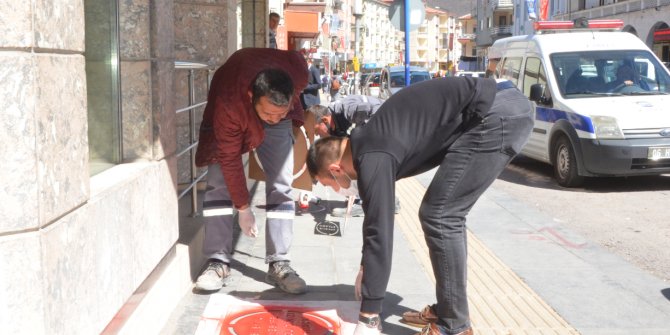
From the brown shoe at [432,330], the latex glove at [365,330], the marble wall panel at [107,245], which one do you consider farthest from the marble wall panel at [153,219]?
the brown shoe at [432,330]

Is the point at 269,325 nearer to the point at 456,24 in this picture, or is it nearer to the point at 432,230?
the point at 432,230

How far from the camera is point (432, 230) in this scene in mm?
3584

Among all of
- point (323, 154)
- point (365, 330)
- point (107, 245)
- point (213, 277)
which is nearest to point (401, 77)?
point (213, 277)

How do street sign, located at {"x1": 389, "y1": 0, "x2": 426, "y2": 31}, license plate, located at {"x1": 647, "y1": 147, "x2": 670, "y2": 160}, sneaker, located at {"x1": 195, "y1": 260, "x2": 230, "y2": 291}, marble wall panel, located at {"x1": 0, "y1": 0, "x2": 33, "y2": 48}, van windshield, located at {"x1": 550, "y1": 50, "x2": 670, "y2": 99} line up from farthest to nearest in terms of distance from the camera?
street sign, located at {"x1": 389, "y1": 0, "x2": 426, "y2": 31} < van windshield, located at {"x1": 550, "y1": 50, "x2": 670, "y2": 99} < license plate, located at {"x1": 647, "y1": 147, "x2": 670, "y2": 160} < sneaker, located at {"x1": 195, "y1": 260, "x2": 230, "y2": 291} < marble wall panel, located at {"x1": 0, "y1": 0, "x2": 33, "y2": 48}

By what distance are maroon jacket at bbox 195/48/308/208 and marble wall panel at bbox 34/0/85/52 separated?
1.44 meters

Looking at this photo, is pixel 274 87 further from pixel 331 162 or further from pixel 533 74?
pixel 533 74

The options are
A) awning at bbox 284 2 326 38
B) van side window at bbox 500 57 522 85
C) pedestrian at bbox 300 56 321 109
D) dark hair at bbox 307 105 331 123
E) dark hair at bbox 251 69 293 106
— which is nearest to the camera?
dark hair at bbox 251 69 293 106

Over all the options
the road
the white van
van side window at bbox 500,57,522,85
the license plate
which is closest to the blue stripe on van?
the white van

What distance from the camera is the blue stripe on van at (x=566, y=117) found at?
935 cm

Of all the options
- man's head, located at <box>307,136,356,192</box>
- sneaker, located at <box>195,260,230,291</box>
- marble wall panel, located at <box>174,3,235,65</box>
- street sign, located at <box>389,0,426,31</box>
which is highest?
street sign, located at <box>389,0,426,31</box>

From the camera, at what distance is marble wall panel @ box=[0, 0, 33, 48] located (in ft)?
7.14

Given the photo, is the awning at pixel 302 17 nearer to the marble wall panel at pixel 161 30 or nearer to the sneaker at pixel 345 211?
the sneaker at pixel 345 211

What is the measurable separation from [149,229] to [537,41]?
8601mm

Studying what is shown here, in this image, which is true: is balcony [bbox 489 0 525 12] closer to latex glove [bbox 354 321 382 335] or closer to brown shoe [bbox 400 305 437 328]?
brown shoe [bbox 400 305 437 328]
